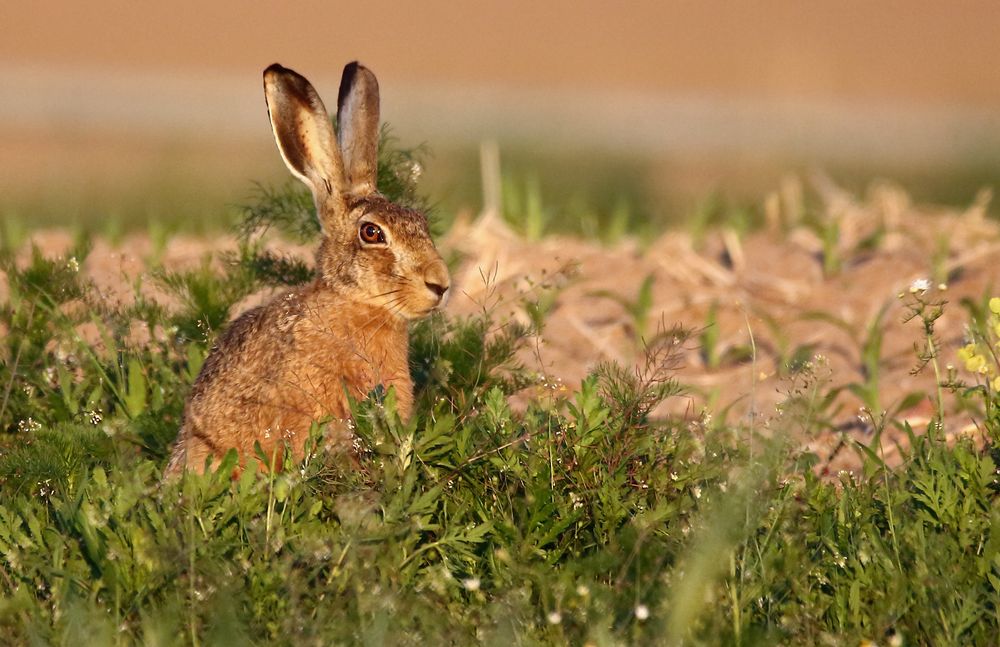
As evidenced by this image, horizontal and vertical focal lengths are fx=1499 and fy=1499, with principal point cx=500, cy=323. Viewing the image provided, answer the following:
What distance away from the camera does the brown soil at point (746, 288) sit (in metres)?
6.59

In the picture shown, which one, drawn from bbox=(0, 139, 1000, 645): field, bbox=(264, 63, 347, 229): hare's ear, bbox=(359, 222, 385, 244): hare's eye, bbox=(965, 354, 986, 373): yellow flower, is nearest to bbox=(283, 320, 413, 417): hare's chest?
bbox=(0, 139, 1000, 645): field

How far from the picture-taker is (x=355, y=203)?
5.48m

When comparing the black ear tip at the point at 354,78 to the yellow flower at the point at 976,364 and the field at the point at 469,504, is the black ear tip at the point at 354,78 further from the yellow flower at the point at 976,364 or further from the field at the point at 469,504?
Answer: the yellow flower at the point at 976,364

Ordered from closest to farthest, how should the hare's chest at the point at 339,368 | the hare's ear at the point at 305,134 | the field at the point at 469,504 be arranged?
the field at the point at 469,504
the hare's chest at the point at 339,368
the hare's ear at the point at 305,134

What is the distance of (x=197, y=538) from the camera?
413 centimetres

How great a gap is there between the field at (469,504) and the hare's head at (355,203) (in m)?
0.23

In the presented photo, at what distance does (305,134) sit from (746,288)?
321 centimetres

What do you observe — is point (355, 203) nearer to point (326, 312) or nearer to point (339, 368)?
point (326, 312)

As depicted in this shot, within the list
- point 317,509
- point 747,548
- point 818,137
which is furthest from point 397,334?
point 818,137

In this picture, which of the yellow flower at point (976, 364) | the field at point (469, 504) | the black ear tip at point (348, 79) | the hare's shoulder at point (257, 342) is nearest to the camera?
the field at point (469, 504)

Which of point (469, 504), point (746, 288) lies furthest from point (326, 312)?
point (746, 288)

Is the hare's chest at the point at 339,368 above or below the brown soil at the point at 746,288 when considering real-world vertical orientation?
above

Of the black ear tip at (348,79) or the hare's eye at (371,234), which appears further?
the black ear tip at (348,79)

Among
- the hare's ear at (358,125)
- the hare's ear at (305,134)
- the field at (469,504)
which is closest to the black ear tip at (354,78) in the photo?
the hare's ear at (358,125)
